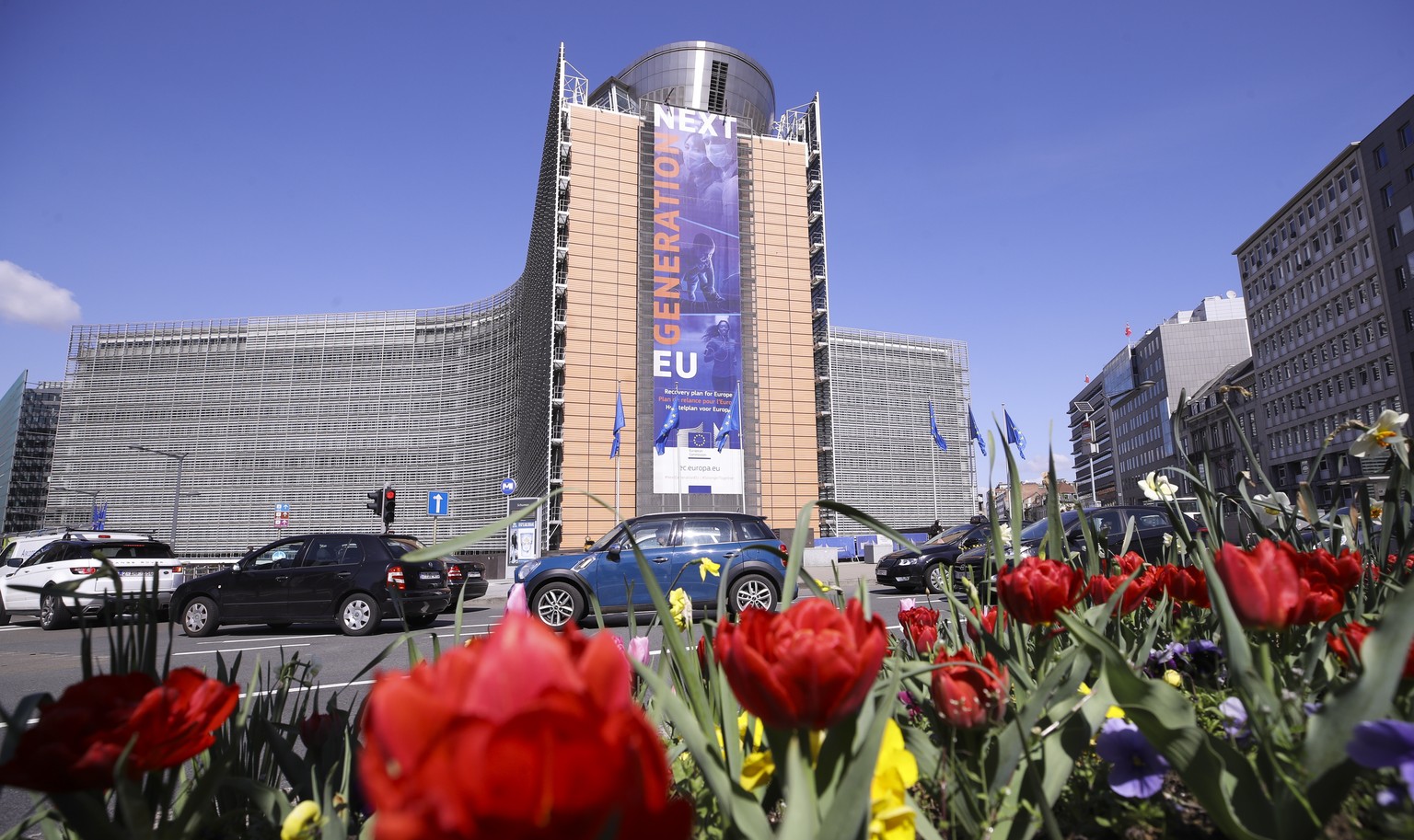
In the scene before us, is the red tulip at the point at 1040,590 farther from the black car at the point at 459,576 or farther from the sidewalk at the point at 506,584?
the sidewalk at the point at 506,584

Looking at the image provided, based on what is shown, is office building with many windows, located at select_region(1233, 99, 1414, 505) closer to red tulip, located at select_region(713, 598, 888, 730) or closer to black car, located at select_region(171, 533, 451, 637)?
black car, located at select_region(171, 533, 451, 637)

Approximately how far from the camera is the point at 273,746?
4.12 feet

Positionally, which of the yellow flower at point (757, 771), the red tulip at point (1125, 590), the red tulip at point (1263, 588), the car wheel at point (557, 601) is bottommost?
the car wheel at point (557, 601)

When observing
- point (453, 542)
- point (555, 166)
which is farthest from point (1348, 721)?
point (555, 166)

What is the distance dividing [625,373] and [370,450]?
39.7 m

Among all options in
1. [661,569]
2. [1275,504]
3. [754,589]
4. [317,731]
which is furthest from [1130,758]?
[754,589]

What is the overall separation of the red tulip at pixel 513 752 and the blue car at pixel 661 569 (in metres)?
8.45

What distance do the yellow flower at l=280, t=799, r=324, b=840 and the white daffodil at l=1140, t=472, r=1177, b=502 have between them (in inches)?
85.1

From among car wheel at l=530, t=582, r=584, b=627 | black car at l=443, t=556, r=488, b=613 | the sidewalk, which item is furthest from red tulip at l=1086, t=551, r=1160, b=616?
the sidewalk

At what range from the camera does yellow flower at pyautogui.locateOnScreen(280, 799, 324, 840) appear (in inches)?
35.9

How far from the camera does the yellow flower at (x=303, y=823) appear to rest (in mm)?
911

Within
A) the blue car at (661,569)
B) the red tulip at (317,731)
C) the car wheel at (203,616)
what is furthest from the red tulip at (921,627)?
the car wheel at (203,616)

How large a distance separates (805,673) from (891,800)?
0.32m

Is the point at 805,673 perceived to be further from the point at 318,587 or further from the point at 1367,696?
the point at 318,587
